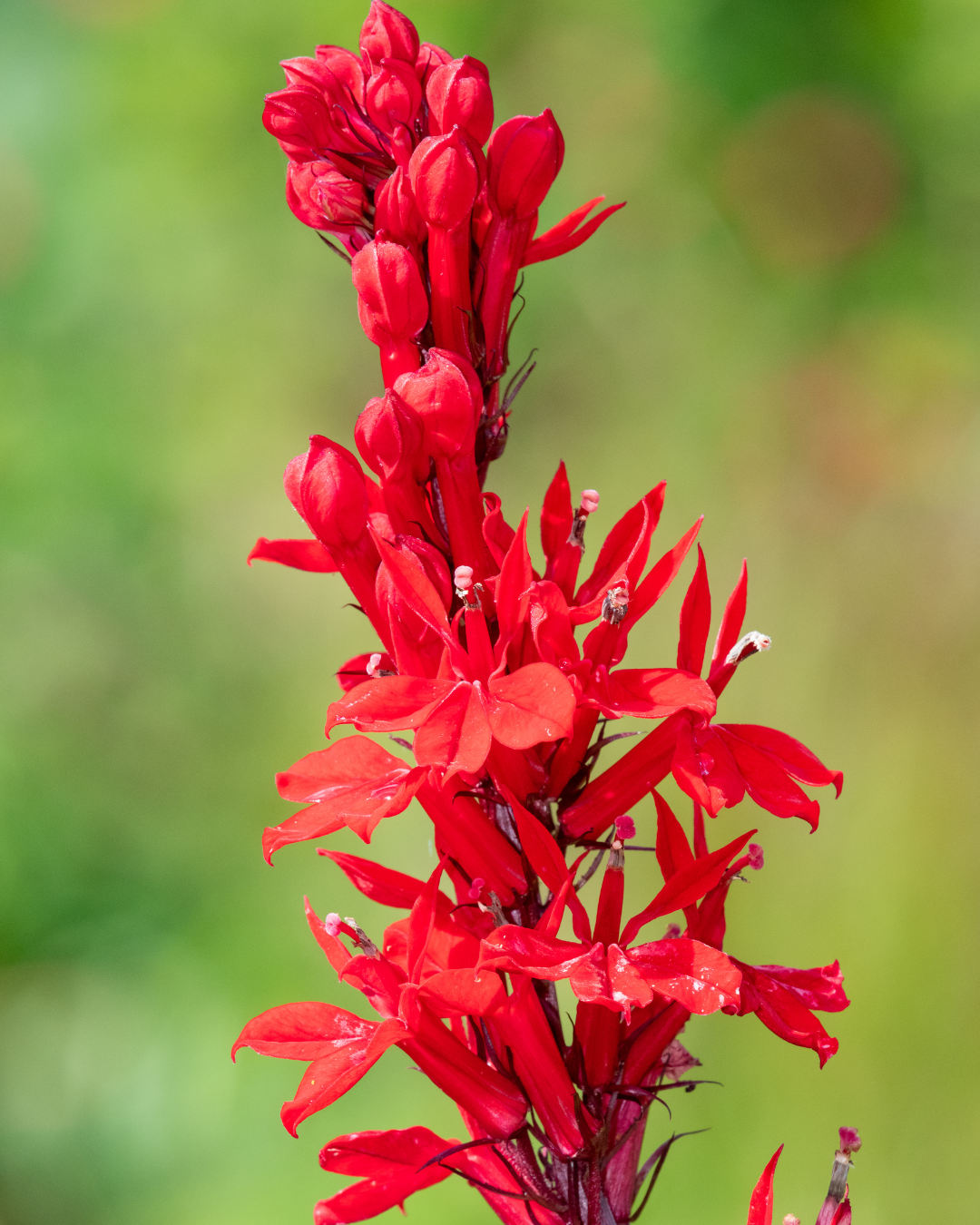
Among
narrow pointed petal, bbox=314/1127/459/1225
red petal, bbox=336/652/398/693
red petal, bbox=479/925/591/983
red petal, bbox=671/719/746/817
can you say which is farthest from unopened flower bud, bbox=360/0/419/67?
narrow pointed petal, bbox=314/1127/459/1225

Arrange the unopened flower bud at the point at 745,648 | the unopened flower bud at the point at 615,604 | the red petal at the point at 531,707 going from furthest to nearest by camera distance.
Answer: the unopened flower bud at the point at 745,648 → the unopened flower bud at the point at 615,604 → the red petal at the point at 531,707

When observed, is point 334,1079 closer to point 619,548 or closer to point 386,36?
point 619,548

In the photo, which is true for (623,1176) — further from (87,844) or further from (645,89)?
(645,89)

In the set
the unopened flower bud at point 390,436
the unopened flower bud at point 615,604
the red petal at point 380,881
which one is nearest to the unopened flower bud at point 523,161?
the unopened flower bud at point 390,436

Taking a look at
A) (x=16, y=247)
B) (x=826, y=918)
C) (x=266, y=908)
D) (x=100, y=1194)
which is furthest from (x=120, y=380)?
(x=826, y=918)

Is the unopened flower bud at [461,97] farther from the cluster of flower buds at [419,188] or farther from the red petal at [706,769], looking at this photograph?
the red petal at [706,769]

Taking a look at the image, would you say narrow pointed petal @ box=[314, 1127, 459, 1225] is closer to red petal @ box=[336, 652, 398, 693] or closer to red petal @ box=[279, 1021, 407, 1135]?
red petal @ box=[279, 1021, 407, 1135]
